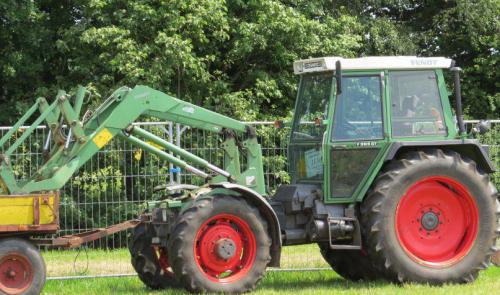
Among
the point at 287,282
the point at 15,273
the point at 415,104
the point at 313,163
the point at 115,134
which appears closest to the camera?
the point at 15,273

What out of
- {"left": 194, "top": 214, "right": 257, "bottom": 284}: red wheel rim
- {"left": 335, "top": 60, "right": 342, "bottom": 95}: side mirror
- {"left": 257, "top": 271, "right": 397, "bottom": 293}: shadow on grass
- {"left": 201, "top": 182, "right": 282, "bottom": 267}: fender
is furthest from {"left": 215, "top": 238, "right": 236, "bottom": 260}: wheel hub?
{"left": 335, "top": 60, "right": 342, "bottom": 95}: side mirror

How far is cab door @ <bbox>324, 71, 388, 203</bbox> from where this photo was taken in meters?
9.91

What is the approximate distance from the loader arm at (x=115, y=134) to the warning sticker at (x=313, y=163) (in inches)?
21.3

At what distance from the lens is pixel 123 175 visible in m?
12.6

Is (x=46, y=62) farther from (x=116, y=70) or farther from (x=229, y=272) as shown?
(x=229, y=272)

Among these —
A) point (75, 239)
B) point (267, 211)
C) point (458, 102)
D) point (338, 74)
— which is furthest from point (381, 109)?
point (75, 239)

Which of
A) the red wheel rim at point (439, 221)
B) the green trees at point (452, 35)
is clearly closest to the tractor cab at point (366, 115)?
the red wheel rim at point (439, 221)

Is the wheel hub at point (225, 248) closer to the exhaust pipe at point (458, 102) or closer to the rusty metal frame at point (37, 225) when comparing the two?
the rusty metal frame at point (37, 225)

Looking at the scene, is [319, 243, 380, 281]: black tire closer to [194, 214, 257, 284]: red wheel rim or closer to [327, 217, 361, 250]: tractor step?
[327, 217, 361, 250]: tractor step

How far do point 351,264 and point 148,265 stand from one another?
2404 mm

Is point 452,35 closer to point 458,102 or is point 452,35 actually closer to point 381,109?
point 458,102

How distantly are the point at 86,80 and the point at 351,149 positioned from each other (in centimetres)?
938

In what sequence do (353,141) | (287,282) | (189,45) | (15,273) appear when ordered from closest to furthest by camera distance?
(15,273)
(353,141)
(287,282)
(189,45)

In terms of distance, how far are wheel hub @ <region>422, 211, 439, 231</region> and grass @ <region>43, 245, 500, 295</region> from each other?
71cm
